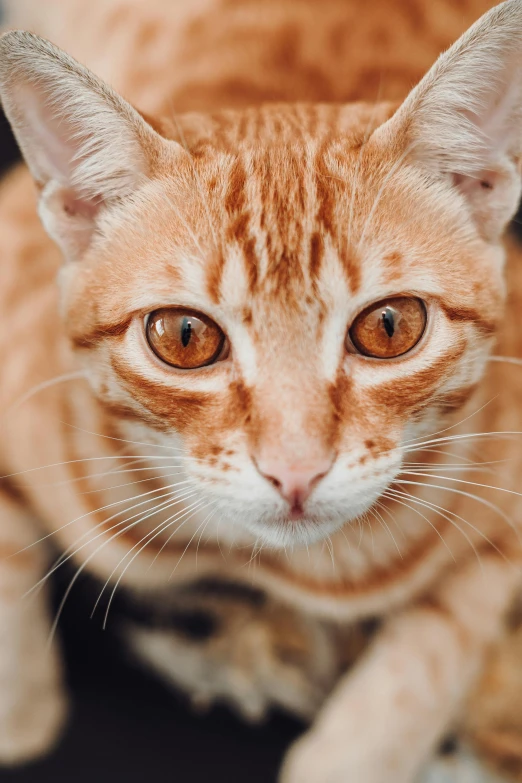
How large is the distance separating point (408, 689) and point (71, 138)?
93cm

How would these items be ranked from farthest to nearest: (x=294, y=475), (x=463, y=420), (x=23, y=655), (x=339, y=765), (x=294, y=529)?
(x=23, y=655) → (x=339, y=765) → (x=463, y=420) → (x=294, y=529) → (x=294, y=475)

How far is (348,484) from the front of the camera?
2.64ft

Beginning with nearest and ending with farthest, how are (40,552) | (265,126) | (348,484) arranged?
(348,484), (265,126), (40,552)

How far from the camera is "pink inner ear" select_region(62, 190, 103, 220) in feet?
3.02

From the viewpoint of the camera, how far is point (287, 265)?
0.82 meters

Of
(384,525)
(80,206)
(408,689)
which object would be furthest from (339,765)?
(80,206)

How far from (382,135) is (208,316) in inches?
11.3

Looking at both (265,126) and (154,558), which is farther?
(154,558)

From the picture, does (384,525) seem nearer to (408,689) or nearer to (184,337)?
(408,689)

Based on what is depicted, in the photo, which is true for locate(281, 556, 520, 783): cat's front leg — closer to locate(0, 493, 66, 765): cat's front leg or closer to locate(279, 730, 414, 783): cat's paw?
locate(279, 730, 414, 783): cat's paw

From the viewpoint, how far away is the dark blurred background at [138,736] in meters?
1.26

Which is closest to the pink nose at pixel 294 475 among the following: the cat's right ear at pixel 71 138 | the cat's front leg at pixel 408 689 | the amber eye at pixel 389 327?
the amber eye at pixel 389 327

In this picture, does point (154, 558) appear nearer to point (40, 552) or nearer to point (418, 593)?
point (40, 552)

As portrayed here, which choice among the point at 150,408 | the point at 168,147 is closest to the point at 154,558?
the point at 150,408
